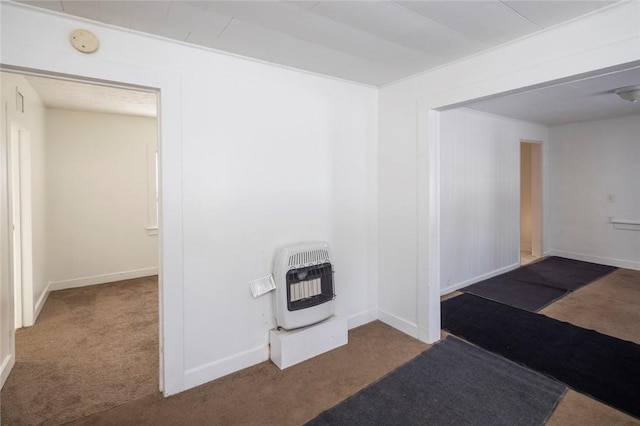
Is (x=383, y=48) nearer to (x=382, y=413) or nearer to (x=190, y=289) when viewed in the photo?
(x=190, y=289)

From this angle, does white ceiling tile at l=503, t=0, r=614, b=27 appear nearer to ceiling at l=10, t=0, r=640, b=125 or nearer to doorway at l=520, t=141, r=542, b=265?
ceiling at l=10, t=0, r=640, b=125

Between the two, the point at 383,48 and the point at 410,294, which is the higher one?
the point at 383,48

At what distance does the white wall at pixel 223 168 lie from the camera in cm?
190

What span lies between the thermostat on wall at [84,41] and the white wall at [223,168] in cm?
4

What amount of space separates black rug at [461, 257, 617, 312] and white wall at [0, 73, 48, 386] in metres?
4.43

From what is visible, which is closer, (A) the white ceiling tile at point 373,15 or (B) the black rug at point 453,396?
(A) the white ceiling tile at point 373,15

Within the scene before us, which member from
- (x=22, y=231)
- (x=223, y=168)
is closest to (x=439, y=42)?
(x=223, y=168)

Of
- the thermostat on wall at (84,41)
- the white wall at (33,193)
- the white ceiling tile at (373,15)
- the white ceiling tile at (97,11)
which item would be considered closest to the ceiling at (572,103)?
the white ceiling tile at (373,15)

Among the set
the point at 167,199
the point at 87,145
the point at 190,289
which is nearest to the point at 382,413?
the point at 190,289

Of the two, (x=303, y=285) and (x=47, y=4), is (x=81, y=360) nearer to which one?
(x=303, y=285)

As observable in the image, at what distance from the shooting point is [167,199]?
2.08 m

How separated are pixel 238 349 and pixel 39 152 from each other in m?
3.44

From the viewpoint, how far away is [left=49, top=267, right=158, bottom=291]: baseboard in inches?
169

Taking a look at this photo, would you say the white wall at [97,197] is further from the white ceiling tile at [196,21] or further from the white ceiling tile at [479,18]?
the white ceiling tile at [479,18]
